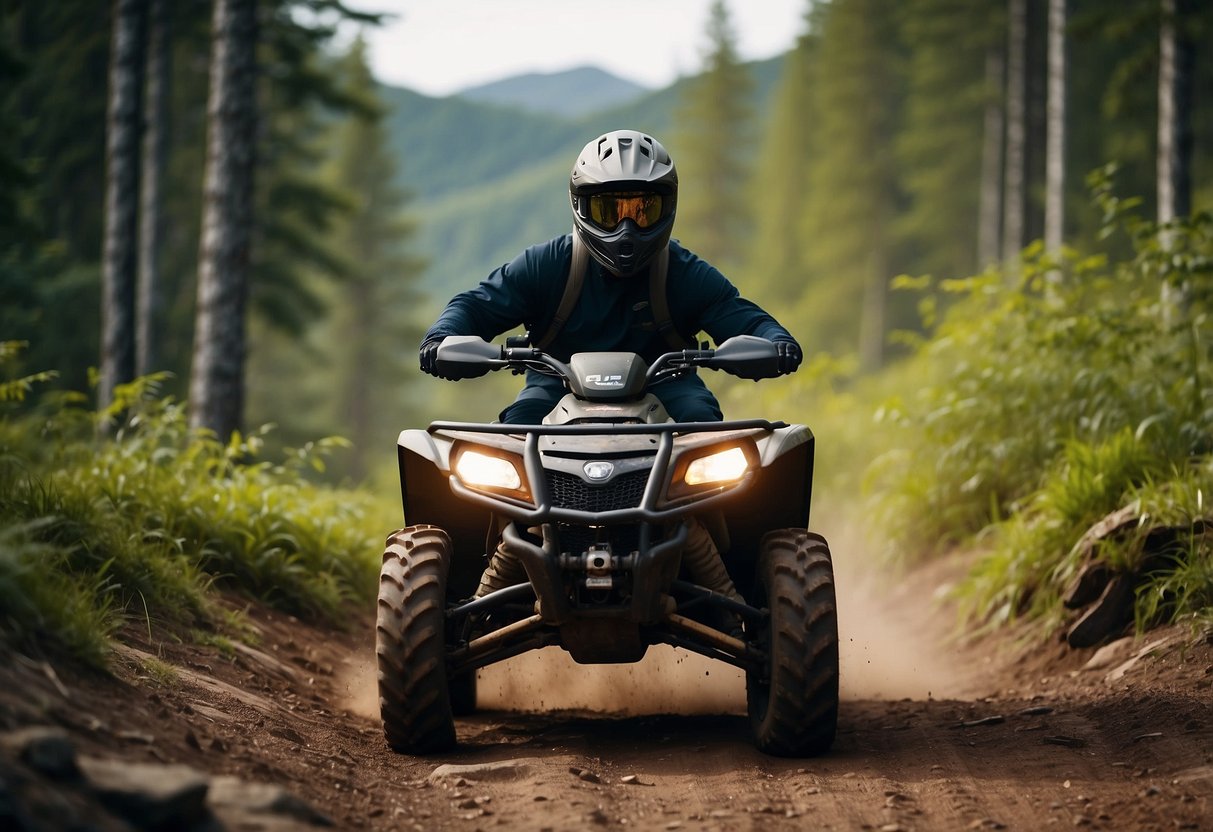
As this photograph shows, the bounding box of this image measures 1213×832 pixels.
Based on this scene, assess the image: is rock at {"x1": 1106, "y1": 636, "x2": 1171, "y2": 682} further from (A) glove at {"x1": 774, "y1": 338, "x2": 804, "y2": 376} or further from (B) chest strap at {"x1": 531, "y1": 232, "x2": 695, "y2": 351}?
(B) chest strap at {"x1": 531, "y1": 232, "x2": 695, "y2": 351}

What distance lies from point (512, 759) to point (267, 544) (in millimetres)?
3775

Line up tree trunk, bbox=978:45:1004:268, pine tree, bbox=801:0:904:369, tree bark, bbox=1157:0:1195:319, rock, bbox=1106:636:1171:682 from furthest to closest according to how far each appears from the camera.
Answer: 1. pine tree, bbox=801:0:904:369
2. tree trunk, bbox=978:45:1004:268
3. tree bark, bbox=1157:0:1195:319
4. rock, bbox=1106:636:1171:682

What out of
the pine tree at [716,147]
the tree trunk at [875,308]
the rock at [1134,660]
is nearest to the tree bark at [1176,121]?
the rock at [1134,660]

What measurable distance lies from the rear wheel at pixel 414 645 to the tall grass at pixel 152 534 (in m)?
1.11

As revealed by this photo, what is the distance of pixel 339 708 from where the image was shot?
675 centimetres

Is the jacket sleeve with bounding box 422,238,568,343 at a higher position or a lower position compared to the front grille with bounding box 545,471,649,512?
higher

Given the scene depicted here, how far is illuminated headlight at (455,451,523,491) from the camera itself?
17.6 feet

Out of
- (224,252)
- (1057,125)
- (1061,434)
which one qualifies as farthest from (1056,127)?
(224,252)

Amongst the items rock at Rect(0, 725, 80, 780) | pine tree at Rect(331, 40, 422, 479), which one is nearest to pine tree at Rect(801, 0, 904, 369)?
pine tree at Rect(331, 40, 422, 479)

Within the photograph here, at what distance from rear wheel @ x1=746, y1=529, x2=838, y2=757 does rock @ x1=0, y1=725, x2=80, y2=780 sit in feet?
9.20

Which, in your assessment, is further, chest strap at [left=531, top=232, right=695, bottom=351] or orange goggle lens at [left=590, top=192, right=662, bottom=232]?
chest strap at [left=531, top=232, right=695, bottom=351]

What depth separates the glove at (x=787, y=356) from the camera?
5.75m

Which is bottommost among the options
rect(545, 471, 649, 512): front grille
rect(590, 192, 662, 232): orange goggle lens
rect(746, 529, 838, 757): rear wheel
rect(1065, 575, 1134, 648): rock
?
rect(1065, 575, 1134, 648): rock

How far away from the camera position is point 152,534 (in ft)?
24.2
